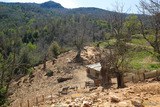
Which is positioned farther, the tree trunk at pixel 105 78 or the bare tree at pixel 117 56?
the tree trunk at pixel 105 78

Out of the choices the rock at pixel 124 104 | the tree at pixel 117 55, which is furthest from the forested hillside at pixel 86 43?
the rock at pixel 124 104

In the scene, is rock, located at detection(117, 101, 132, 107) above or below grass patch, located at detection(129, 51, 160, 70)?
above

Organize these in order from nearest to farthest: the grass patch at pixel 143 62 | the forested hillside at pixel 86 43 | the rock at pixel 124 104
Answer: the rock at pixel 124 104, the forested hillside at pixel 86 43, the grass patch at pixel 143 62

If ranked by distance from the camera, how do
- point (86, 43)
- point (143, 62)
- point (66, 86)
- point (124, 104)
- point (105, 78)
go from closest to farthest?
point (124, 104) < point (105, 78) < point (66, 86) < point (143, 62) < point (86, 43)

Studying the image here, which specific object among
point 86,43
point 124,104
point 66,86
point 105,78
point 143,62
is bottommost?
point 66,86

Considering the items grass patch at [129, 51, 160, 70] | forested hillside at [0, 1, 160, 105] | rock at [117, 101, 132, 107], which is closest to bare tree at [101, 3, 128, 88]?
forested hillside at [0, 1, 160, 105]

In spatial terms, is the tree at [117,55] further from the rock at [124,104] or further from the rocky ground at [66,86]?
the rock at [124,104]

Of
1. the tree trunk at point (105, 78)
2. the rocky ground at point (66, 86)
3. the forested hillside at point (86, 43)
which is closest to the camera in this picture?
the rocky ground at point (66, 86)

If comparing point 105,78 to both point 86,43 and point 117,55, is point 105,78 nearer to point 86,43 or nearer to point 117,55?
point 117,55

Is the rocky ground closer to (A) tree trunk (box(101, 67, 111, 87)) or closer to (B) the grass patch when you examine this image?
(A) tree trunk (box(101, 67, 111, 87))

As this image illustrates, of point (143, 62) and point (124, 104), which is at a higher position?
point (124, 104)

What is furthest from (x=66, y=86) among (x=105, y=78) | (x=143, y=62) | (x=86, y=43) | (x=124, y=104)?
(x=124, y=104)

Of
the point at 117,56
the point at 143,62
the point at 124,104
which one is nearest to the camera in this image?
the point at 124,104

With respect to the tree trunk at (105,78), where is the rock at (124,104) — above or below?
above
